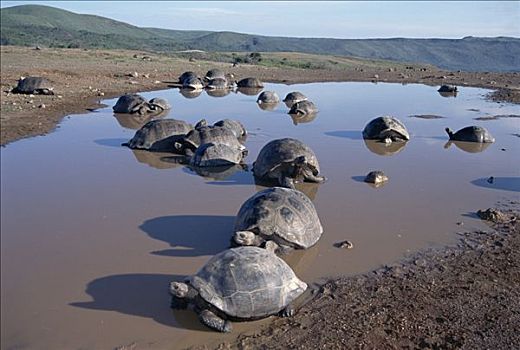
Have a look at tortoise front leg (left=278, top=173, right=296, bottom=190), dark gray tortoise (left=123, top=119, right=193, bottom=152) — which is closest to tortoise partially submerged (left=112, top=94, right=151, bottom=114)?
dark gray tortoise (left=123, top=119, right=193, bottom=152)

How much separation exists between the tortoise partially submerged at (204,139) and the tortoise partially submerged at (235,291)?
22.9 feet

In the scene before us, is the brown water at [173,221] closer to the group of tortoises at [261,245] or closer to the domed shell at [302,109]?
the group of tortoises at [261,245]

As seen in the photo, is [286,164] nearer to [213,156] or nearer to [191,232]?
[213,156]

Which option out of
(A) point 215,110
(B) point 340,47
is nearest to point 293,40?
(B) point 340,47

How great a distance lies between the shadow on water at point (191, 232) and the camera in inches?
287

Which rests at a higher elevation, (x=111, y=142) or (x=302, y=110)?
(x=302, y=110)

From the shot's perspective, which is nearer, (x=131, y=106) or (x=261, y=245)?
(x=261, y=245)

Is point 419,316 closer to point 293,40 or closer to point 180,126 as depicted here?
point 180,126

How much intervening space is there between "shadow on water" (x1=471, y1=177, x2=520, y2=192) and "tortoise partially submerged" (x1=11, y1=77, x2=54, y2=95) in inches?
652

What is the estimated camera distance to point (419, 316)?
5844 millimetres

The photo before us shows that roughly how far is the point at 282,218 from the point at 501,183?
21.3 ft

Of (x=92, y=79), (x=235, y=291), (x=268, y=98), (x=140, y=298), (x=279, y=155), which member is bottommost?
(x=140, y=298)

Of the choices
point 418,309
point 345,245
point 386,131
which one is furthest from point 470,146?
point 418,309

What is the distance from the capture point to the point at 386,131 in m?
15.1
